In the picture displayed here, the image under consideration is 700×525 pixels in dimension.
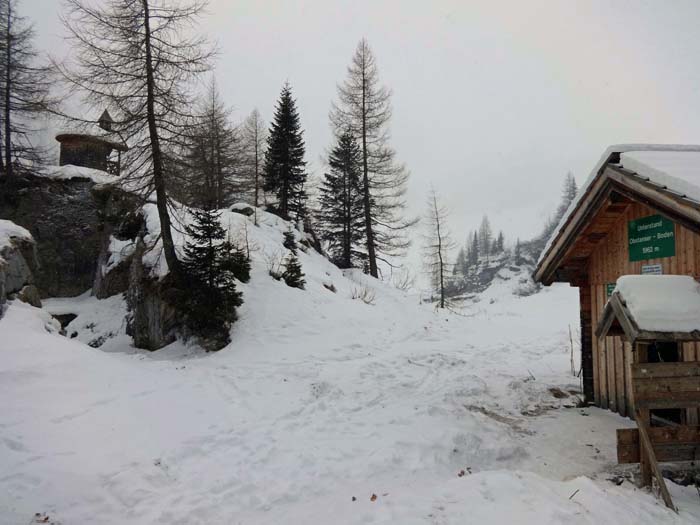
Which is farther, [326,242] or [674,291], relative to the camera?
[326,242]

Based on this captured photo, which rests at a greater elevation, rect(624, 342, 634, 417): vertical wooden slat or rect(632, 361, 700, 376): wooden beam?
rect(632, 361, 700, 376): wooden beam

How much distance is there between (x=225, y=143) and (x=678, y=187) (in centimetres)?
2730

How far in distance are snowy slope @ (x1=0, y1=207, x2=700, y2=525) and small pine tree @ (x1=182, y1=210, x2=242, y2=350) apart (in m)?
0.59

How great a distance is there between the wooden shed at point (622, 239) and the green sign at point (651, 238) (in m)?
0.02

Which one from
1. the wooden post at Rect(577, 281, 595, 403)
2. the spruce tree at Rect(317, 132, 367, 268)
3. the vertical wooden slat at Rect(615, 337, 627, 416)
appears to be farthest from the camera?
the spruce tree at Rect(317, 132, 367, 268)

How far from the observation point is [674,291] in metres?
4.60

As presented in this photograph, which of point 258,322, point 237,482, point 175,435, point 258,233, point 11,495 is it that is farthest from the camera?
point 258,233

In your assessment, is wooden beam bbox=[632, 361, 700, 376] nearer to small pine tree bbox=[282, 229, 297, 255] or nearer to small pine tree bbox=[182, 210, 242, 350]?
small pine tree bbox=[182, 210, 242, 350]

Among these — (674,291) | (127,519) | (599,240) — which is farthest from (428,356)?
(127,519)

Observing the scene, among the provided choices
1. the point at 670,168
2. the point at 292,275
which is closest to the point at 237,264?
the point at 292,275

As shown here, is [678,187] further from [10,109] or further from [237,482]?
[10,109]

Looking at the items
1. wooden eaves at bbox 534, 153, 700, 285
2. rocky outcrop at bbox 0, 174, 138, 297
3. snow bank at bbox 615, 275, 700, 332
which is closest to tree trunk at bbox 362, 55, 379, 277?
rocky outcrop at bbox 0, 174, 138, 297

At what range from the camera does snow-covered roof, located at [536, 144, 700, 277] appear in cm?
462

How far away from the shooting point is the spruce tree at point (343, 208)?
25.7m
